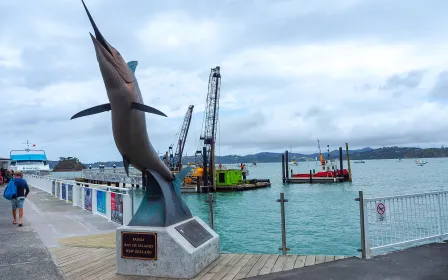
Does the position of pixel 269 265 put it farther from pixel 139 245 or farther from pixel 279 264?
pixel 139 245

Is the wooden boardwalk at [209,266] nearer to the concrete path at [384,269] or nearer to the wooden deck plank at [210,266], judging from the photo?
the wooden deck plank at [210,266]

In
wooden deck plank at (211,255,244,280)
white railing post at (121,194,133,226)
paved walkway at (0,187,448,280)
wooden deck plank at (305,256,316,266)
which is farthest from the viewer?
white railing post at (121,194,133,226)

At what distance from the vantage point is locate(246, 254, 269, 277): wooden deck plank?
22.2 feet

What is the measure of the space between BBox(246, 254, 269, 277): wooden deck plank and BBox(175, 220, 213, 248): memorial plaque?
99cm

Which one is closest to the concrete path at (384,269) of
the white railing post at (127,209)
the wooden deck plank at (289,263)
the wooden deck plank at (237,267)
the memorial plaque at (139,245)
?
the wooden deck plank at (289,263)

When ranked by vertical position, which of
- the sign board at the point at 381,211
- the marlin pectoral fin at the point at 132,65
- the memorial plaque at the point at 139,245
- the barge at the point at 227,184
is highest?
the marlin pectoral fin at the point at 132,65

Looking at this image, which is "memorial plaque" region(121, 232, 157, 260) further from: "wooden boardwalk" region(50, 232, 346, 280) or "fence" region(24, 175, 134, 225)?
"fence" region(24, 175, 134, 225)

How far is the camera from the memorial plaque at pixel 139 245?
270 inches

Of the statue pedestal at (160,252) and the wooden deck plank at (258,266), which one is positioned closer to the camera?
the statue pedestal at (160,252)

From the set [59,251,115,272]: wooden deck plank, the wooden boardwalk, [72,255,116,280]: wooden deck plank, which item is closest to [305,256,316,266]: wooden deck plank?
the wooden boardwalk

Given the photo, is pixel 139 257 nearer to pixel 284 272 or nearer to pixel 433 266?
pixel 284 272

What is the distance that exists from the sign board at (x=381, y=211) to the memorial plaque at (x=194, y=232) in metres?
3.15

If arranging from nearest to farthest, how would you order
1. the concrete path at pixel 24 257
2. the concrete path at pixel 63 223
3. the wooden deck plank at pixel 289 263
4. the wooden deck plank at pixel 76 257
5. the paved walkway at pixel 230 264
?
the paved walkway at pixel 230 264
the concrete path at pixel 24 257
the wooden deck plank at pixel 289 263
the wooden deck plank at pixel 76 257
the concrete path at pixel 63 223

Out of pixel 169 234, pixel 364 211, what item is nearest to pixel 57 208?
pixel 169 234
